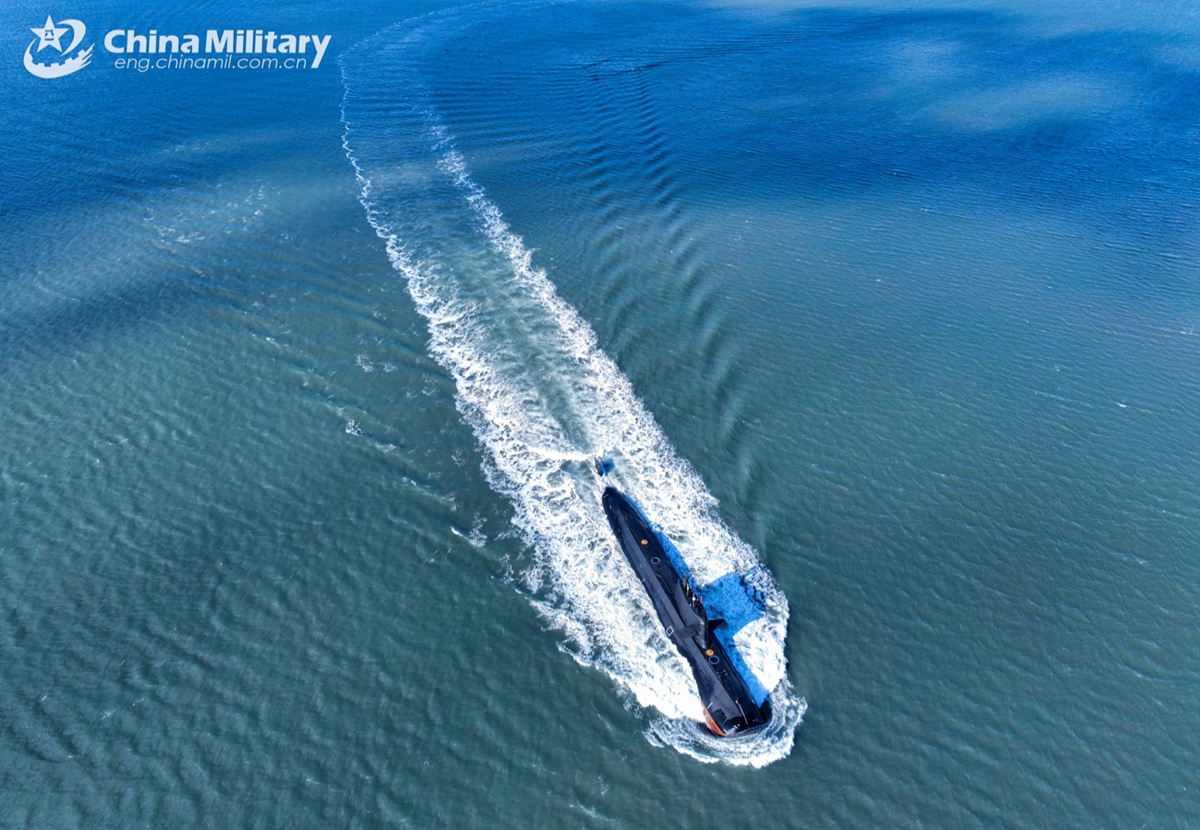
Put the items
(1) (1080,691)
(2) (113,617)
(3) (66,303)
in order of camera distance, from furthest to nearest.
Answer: (3) (66,303), (2) (113,617), (1) (1080,691)

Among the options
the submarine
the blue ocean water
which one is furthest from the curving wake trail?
the submarine

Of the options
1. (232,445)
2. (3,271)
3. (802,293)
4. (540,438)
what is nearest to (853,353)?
(802,293)

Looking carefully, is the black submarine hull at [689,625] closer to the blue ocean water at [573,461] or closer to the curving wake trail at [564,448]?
the curving wake trail at [564,448]

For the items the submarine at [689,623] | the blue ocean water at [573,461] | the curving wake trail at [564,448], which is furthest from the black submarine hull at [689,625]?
the blue ocean water at [573,461]

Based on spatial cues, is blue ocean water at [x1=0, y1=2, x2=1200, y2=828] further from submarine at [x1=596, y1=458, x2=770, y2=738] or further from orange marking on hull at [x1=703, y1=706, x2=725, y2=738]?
submarine at [x1=596, y1=458, x2=770, y2=738]

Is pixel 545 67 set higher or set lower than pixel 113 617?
higher

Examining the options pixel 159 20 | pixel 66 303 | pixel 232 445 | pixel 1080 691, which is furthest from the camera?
pixel 159 20

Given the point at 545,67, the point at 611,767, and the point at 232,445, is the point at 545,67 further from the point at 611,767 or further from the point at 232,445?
the point at 611,767

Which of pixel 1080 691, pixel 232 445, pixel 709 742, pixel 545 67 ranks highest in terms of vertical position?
pixel 545 67
